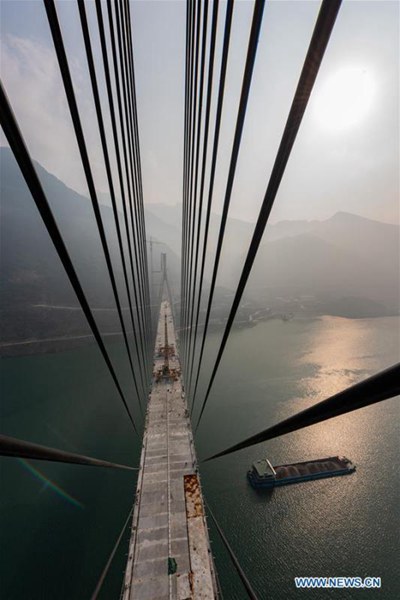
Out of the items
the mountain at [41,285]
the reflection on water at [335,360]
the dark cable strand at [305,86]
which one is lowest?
the dark cable strand at [305,86]

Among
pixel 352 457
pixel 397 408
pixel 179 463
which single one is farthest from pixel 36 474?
pixel 397 408

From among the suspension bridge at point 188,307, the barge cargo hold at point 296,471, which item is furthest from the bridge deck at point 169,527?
the barge cargo hold at point 296,471

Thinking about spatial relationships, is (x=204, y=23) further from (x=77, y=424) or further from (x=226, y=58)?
(x=77, y=424)

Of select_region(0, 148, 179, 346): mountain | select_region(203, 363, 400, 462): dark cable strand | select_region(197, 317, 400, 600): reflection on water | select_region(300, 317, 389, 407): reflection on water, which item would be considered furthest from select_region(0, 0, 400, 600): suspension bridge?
select_region(0, 148, 179, 346): mountain

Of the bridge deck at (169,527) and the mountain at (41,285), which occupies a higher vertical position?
the mountain at (41,285)

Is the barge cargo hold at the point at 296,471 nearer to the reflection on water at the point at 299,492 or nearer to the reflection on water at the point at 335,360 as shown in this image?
the reflection on water at the point at 299,492

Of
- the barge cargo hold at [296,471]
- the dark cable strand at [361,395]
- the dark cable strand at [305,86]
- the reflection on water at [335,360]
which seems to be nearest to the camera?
the dark cable strand at [361,395]

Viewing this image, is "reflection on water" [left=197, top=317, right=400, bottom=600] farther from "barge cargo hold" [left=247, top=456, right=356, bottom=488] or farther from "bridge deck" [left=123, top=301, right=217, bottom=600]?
"bridge deck" [left=123, top=301, right=217, bottom=600]

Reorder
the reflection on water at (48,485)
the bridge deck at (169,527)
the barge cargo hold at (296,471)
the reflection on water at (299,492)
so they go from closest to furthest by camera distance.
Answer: the bridge deck at (169,527) → the reflection on water at (299,492) → the reflection on water at (48,485) → the barge cargo hold at (296,471)
